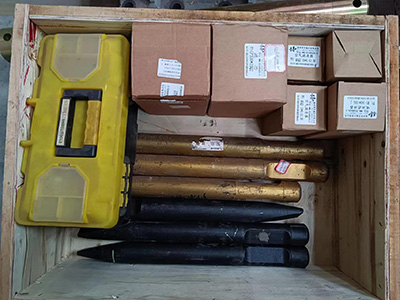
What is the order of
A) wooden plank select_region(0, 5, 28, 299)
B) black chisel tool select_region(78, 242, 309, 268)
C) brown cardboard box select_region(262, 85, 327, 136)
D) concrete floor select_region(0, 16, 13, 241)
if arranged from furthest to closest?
concrete floor select_region(0, 16, 13, 241) < black chisel tool select_region(78, 242, 309, 268) < brown cardboard box select_region(262, 85, 327, 136) < wooden plank select_region(0, 5, 28, 299)

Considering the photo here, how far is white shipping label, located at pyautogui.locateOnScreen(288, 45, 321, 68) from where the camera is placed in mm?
948

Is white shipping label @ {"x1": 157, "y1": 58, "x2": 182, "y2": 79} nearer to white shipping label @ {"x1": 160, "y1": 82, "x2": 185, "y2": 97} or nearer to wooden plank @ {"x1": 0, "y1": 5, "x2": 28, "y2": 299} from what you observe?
white shipping label @ {"x1": 160, "y1": 82, "x2": 185, "y2": 97}

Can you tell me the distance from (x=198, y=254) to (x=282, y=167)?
471mm

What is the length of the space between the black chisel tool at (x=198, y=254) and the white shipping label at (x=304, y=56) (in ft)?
2.27

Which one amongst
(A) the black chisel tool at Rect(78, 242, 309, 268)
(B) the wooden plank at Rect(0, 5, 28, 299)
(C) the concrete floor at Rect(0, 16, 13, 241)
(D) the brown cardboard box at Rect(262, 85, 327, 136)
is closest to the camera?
(B) the wooden plank at Rect(0, 5, 28, 299)

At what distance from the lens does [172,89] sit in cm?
85

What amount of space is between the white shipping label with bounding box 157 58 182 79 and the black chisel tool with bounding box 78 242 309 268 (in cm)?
65

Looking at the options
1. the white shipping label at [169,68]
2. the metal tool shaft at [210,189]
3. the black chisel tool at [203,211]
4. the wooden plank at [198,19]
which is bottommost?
the black chisel tool at [203,211]

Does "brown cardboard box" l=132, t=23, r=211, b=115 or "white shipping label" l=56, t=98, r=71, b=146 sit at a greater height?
"brown cardboard box" l=132, t=23, r=211, b=115

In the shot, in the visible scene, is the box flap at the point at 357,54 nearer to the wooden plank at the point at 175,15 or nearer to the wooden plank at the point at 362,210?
the wooden plank at the point at 175,15

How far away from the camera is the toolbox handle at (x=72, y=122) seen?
2.81 ft

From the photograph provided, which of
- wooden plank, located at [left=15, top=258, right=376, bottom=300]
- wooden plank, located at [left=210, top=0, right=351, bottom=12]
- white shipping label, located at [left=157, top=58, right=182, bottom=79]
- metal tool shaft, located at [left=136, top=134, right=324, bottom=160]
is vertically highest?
wooden plank, located at [left=210, top=0, right=351, bottom=12]

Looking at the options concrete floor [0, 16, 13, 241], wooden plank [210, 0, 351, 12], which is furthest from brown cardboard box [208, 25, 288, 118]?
concrete floor [0, 16, 13, 241]

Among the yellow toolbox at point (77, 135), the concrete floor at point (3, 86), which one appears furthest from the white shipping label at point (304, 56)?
the concrete floor at point (3, 86)
